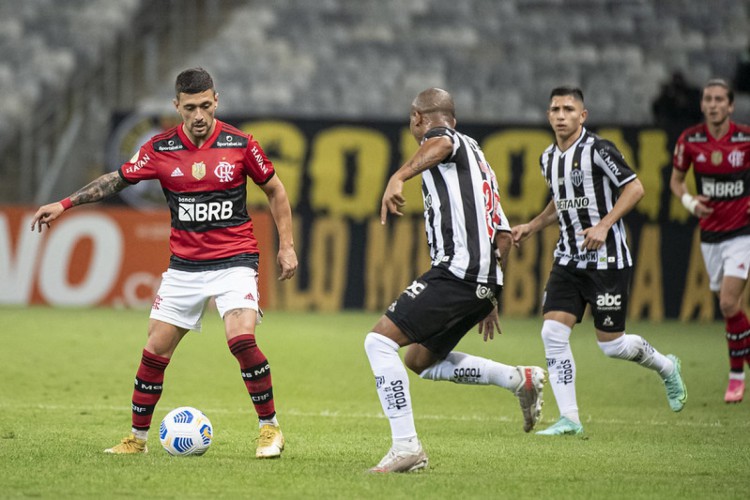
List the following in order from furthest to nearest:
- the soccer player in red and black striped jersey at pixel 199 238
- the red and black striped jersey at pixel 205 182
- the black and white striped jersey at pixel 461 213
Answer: the red and black striped jersey at pixel 205 182 < the soccer player in red and black striped jersey at pixel 199 238 < the black and white striped jersey at pixel 461 213

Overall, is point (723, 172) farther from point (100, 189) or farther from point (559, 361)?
point (100, 189)

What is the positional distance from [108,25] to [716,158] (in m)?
15.7

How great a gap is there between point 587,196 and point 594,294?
69 cm

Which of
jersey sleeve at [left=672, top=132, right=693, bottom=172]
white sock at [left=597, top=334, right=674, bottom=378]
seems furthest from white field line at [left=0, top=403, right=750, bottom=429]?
jersey sleeve at [left=672, top=132, right=693, bottom=172]

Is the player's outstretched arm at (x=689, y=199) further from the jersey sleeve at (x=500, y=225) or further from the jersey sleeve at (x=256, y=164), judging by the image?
the jersey sleeve at (x=256, y=164)

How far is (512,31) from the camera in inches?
917

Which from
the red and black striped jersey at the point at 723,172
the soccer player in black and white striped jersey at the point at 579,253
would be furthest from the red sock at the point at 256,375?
the red and black striped jersey at the point at 723,172

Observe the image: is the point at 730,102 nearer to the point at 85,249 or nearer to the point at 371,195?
the point at 371,195

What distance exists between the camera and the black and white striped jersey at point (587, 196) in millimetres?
8461

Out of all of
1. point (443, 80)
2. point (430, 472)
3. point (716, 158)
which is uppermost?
point (443, 80)

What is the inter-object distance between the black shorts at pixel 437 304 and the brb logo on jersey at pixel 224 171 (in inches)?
50.4

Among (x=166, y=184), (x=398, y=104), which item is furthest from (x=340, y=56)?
(x=166, y=184)

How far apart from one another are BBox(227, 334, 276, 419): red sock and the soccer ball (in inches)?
13.0

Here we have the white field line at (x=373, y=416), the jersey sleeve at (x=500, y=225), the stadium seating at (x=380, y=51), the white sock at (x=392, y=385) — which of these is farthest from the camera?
the stadium seating at (x=380, y=51)
